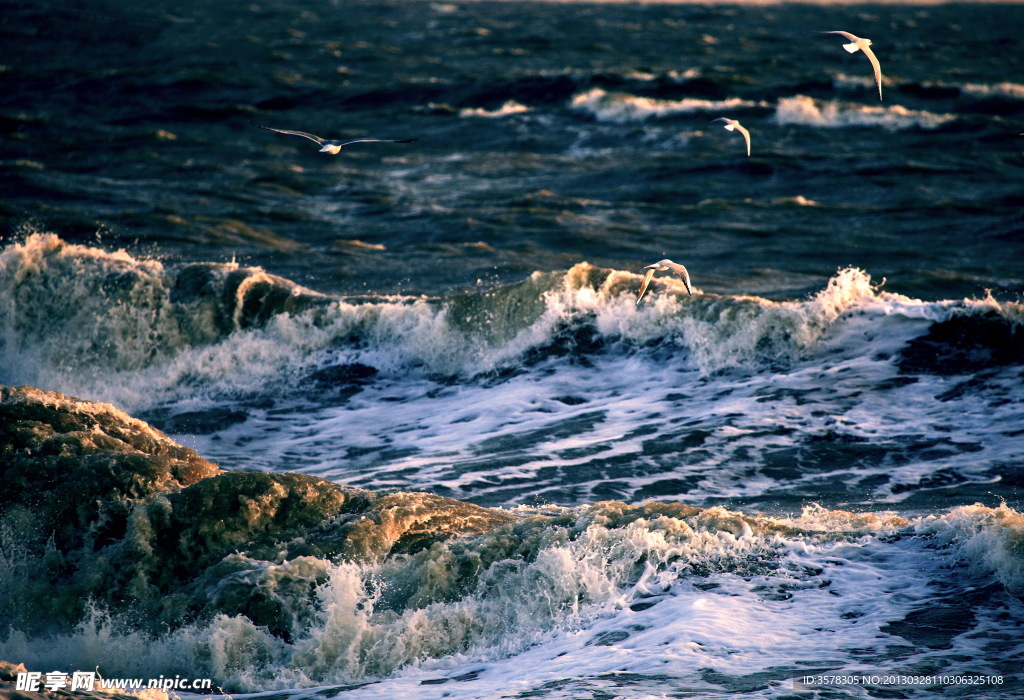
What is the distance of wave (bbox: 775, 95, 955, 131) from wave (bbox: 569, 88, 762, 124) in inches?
59.6

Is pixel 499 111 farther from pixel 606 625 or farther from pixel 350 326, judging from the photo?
pixel 606 625

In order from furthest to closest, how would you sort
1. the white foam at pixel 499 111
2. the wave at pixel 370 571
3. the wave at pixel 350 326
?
the white foam at pixel 499 111 < the wave at pixel 350 326 < the wave at pixel 370 571

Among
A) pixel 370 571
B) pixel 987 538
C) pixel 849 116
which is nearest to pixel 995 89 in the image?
pixel 849 116

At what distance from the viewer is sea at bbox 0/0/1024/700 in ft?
22.2

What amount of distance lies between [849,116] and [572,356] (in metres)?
19.2

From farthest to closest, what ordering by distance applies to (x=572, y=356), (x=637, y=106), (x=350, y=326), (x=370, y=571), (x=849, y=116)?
(x=637, y=106), (x=849, y=116), (x=350, y=326), (x=572, y=356), (x=370, y=571)

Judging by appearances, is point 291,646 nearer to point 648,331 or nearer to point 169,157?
point 648,331

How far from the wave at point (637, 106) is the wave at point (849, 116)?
4.97 ft

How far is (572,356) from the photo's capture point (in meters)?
13.8

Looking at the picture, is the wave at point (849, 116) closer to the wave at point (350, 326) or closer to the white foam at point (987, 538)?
the wave at point (350, 326)

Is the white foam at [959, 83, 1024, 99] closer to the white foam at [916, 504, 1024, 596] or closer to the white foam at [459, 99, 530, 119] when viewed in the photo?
the white foam at [459, 99, 530, 119]

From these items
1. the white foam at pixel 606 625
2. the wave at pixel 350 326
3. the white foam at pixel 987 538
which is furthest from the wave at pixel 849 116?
the white foam at pixel 606 625

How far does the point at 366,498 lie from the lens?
8031 mm

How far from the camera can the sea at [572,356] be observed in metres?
6.76
